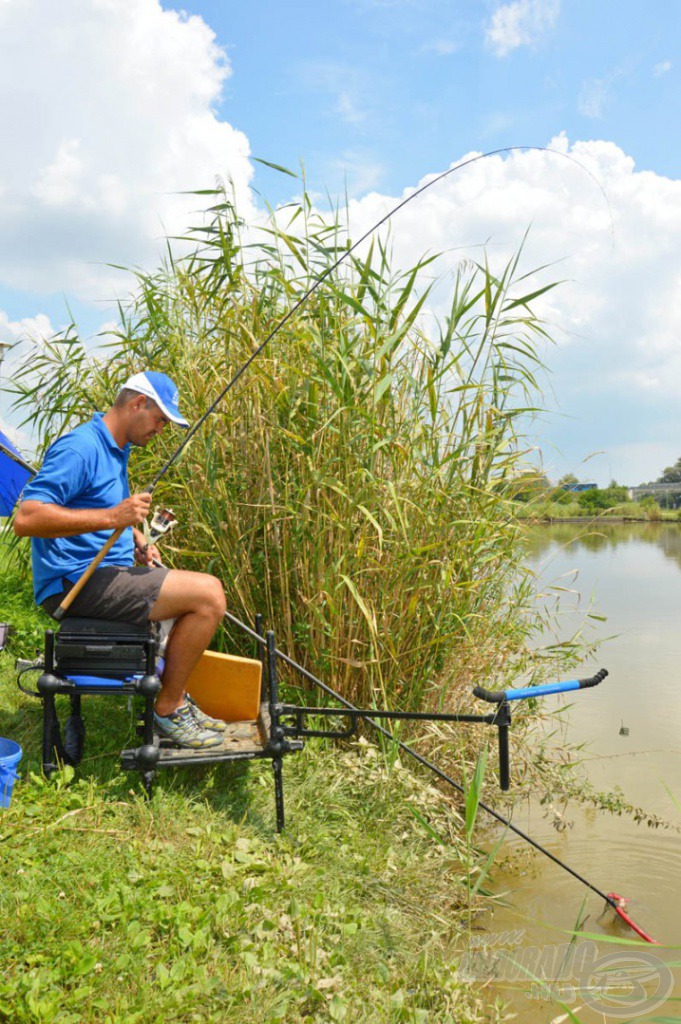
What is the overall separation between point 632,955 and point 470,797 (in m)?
1.57

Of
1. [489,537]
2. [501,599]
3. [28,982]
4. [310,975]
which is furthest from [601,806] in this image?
[28,982]

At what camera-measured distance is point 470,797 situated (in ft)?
7.40

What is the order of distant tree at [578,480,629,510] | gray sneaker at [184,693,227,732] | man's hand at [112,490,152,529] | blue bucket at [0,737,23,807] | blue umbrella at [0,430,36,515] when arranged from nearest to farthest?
man's hand at [112,490,152,529] → blue bucket at [0,737,23,807] → gray sneaker at [184,693,227,732] → blue umbrella at [0,430,36,515] → distant tree at [578,480,629,510]

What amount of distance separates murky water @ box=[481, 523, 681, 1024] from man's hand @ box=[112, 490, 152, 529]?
1674mm

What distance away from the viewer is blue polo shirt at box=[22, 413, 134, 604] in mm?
2861

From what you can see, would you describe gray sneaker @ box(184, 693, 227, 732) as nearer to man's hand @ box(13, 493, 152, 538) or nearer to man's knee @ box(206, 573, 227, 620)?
man's knee @ box(206, 573, 227, 620)

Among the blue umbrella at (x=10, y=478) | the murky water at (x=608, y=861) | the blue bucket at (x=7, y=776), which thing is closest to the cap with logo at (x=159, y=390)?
the blue bucket at (x=7, y=776)

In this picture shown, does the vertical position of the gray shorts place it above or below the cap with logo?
below

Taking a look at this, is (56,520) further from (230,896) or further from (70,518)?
(230,896)

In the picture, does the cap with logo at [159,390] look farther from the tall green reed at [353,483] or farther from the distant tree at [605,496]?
the distant tree at [605,496]

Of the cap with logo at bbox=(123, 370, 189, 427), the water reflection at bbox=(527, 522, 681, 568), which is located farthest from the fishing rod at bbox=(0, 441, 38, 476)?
the water reflection at bbox=(527, 522, 681, 568)

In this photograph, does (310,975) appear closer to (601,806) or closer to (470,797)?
(470,797)

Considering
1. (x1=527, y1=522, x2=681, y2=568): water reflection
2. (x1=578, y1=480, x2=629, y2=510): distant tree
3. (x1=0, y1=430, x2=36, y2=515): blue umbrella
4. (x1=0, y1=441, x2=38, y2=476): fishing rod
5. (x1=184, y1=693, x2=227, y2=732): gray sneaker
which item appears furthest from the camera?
(x1=578, y1=480, x2=629, y2=510): distant tree

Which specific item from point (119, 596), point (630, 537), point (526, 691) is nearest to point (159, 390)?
point (119, 596)
